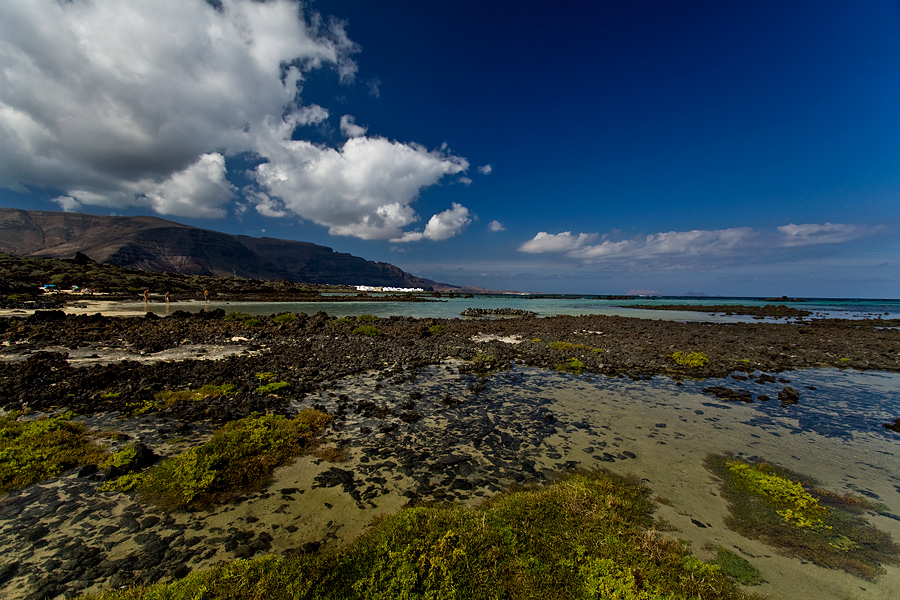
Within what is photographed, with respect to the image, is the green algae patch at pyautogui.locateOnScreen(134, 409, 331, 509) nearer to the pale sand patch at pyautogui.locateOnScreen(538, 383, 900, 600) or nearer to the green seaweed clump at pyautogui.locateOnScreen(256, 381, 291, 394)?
the green seaweed clump at pyautogui.locateOnScreen(256, 381, 291, 394)

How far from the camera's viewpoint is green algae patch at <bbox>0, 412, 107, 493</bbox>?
19.9 feet

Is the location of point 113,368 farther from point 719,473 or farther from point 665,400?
point 665,400

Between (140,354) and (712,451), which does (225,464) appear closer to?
(712,451)

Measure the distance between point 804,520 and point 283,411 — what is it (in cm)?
1169

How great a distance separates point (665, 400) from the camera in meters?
12.1

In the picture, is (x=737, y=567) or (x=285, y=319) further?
(x=285, y=319)

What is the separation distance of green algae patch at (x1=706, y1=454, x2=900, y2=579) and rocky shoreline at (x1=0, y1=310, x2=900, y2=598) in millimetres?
2269

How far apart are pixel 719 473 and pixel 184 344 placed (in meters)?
24.6

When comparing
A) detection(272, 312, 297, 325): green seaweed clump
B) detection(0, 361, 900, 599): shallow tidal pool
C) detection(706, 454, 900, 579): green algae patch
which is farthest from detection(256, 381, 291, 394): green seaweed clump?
detection(272, 312, 297, 325): green seaweed clump

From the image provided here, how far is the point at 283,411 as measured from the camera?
9680 mm

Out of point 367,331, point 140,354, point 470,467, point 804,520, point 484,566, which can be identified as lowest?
point 140,354

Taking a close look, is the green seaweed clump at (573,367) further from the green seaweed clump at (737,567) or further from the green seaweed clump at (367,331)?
the green seaweed clump at (367,331)

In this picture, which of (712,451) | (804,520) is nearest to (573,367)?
(712,451)

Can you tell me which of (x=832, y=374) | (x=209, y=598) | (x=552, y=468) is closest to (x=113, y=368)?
(x=209, y=598)
